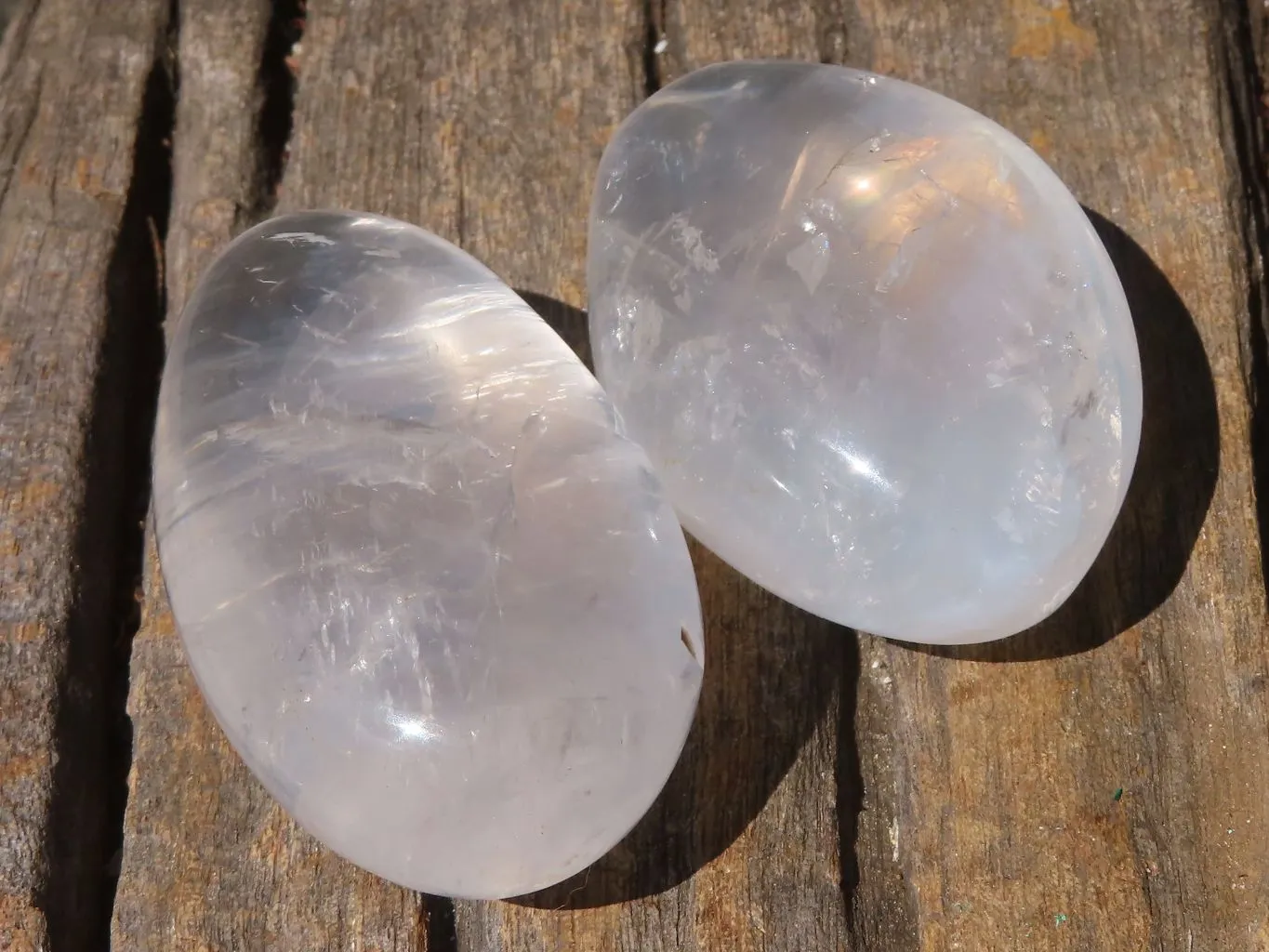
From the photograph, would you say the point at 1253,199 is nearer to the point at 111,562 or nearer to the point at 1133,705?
the point at 1133,705

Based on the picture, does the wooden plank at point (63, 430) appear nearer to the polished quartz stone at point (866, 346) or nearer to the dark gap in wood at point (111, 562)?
the dark gap in wood at point (111, 562)

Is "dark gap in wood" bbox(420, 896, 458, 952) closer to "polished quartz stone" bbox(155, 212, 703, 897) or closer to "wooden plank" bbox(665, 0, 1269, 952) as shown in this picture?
"polished quartz stone" bbox(155, 212, 703, 897)

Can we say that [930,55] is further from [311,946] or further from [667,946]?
[311,946]

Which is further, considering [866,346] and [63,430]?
[63,430]

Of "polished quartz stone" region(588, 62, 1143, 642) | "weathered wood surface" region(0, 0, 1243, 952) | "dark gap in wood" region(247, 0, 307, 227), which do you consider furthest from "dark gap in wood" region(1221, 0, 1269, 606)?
"dark gap in wood" region(247, 0, 307, 227)

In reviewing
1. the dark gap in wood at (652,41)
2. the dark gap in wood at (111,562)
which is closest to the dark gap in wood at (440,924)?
the dark gap in wood at (111,562)

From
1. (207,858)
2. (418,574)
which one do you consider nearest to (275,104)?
(418,574)

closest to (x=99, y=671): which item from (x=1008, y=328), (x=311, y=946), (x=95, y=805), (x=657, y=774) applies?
(x=95, y=805)

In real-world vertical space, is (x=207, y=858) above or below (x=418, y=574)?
below
